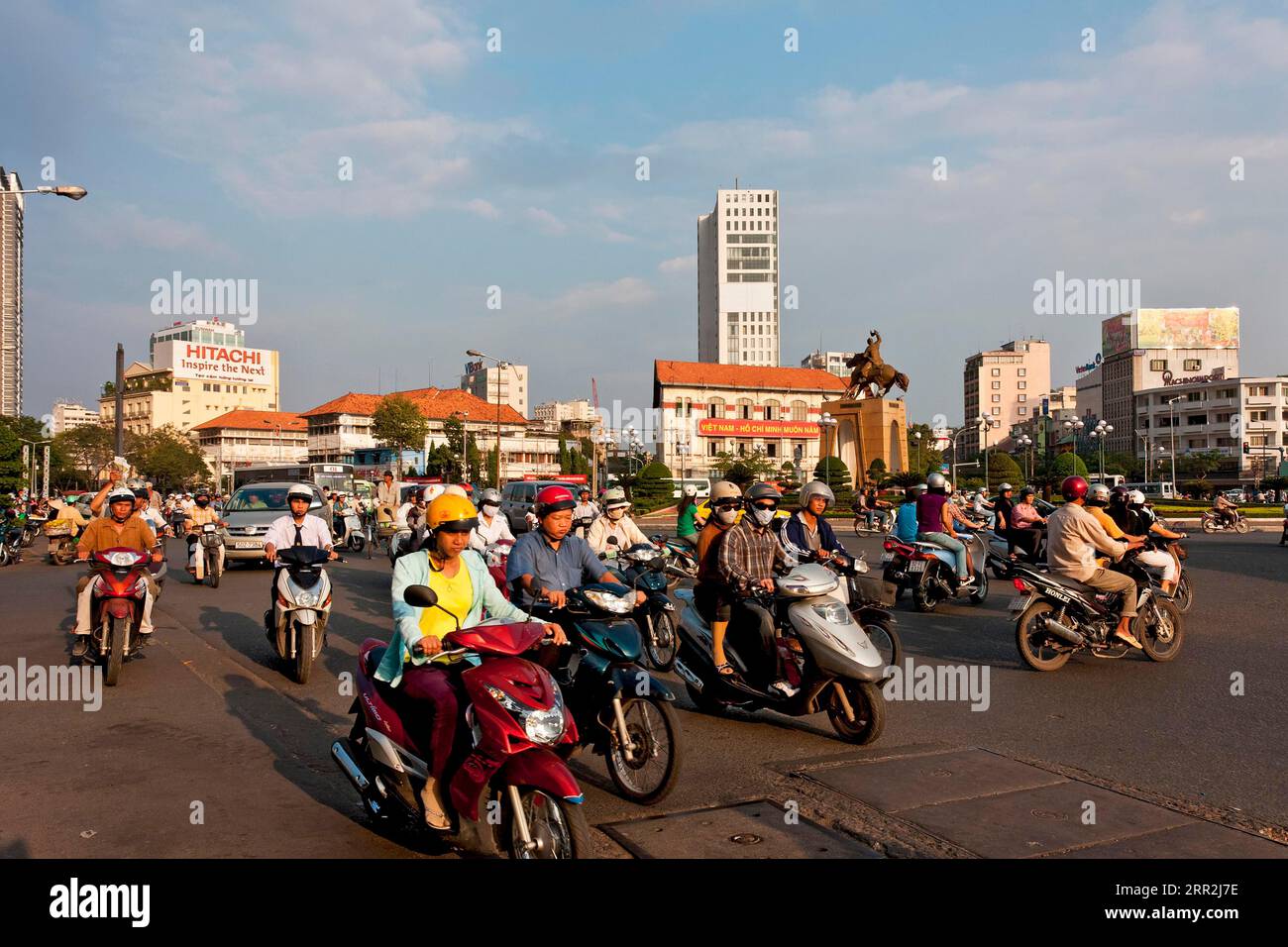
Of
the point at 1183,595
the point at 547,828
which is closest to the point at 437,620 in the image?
the point at 547,828

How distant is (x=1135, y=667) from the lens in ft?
28.2

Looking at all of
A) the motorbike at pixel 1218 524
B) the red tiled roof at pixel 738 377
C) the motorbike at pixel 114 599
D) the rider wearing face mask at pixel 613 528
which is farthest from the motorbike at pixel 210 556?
the red tiled roof at pixel 738 377

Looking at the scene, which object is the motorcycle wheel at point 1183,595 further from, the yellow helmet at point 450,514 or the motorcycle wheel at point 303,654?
the yellow helmet at point 450,514

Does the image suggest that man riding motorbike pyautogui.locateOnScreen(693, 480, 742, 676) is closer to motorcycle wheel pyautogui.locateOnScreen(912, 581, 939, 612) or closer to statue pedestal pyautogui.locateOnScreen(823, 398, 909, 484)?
motorcycle wheel pyautogui.locateOnScreen(912, 581, 939, 612)

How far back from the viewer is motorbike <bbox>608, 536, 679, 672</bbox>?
351 inches

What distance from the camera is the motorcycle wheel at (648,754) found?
4.84 meters

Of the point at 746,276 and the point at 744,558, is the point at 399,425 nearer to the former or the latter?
the point at 744,558

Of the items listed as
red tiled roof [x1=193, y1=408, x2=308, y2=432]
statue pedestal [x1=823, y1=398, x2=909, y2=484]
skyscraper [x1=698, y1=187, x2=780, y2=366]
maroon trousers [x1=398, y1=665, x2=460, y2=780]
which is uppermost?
skyscraper [x1=698, y1=187, x2=780, y2=366]

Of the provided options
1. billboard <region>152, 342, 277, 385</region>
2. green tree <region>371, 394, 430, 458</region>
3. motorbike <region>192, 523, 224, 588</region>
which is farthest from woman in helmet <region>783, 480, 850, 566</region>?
billboard <region>152, 342, 277, 385</region>

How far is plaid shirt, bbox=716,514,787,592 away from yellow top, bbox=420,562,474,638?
8.09 ft

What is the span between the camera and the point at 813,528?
29.8ft

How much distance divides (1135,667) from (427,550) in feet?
22.1
